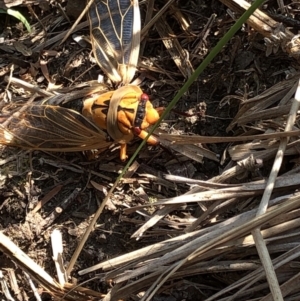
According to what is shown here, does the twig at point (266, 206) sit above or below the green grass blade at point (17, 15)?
below

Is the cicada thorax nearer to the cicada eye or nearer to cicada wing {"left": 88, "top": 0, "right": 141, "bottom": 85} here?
the cicada eye

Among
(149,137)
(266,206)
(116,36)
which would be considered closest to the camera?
(266,206)

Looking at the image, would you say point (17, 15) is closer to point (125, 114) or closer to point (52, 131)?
point (52, 131)

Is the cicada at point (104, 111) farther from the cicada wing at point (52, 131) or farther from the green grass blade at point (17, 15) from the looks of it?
the green grass blade at point (17, 15)

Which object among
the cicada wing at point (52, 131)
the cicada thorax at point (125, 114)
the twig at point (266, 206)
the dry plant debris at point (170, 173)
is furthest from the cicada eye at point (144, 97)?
the twig at point (266, 206)

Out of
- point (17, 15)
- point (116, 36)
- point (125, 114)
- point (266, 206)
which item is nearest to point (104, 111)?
point (125, 114)

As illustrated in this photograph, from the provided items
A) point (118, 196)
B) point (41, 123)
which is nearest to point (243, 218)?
point (118, 196)

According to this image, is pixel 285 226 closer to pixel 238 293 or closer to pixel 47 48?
pixel 238 293

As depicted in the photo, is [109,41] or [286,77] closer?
[286,77]
